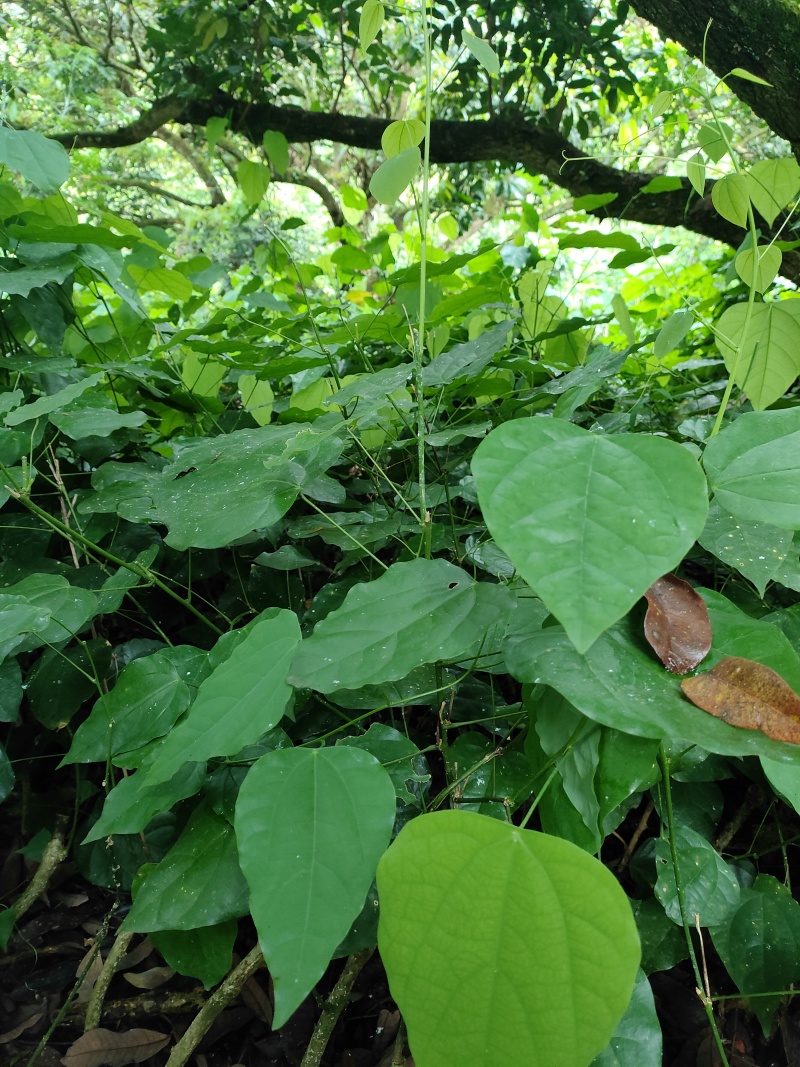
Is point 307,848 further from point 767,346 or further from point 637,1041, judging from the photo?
point 767,346

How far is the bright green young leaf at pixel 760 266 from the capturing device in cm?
72

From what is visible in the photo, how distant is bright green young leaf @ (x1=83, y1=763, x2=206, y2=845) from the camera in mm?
554

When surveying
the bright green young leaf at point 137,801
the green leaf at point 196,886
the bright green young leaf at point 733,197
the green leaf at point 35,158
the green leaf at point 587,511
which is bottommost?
the green leaf at point 196,886

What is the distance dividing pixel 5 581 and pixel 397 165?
2.32ft

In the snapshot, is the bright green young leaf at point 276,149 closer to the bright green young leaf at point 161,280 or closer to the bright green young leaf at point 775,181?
the bright green young leaf at point 161,280

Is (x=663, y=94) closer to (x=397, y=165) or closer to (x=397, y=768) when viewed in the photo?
(x=397, y=165)

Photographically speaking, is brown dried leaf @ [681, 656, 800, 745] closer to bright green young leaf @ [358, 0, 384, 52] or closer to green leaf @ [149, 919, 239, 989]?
green leaf @ [149, 919, 239, 989]

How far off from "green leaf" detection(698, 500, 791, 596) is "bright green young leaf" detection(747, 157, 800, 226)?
46cm

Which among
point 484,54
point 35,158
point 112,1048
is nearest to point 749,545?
point 484,54

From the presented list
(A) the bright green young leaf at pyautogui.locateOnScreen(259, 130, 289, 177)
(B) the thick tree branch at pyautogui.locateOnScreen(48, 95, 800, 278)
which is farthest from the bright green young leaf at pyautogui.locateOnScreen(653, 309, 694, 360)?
(B) the thick tree branch at pyautogui.locateOnScreen(48, 95, 800, 278)

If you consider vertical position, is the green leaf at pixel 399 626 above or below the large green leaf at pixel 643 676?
above

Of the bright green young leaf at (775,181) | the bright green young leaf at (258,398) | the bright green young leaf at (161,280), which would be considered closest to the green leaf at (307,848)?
the bright green young leaf at (258,398)

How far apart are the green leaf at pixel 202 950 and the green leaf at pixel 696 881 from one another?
41 cm

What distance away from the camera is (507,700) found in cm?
90
